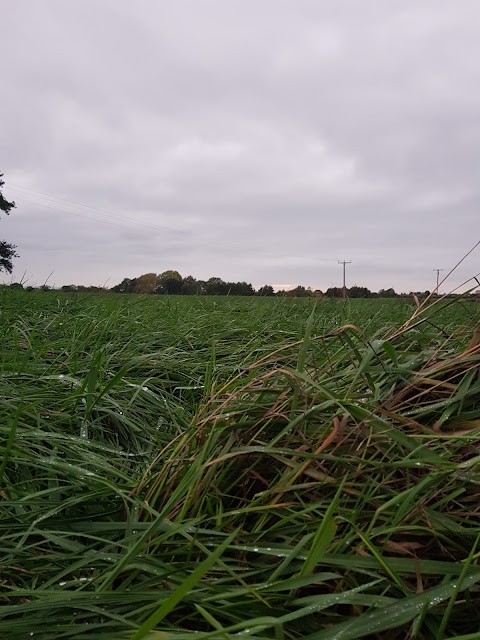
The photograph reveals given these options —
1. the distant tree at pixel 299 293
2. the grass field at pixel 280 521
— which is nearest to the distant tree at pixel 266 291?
the distant tree at pixel 299 293

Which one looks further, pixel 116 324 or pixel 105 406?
pixel 116 324

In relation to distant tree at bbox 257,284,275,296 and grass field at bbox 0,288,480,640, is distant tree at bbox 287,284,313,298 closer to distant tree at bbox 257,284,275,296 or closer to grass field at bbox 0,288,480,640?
distant tree at bbox 257,284,275,296

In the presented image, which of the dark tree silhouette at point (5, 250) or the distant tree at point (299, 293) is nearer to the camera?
the distant tree at point (299, 293)

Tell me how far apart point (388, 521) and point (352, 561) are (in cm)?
→ 15

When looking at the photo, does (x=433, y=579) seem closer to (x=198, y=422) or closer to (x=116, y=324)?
(x=198, y=422)

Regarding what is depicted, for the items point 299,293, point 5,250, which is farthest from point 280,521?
point 5,250

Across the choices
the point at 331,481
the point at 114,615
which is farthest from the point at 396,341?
the point at 114,615

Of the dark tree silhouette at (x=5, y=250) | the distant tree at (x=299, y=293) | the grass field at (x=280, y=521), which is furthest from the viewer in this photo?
the dark tree silhouette at (x=5, y=250)

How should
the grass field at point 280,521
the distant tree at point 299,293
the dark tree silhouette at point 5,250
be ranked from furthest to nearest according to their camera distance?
the dark tree silhouette at point 5,250, the distant tree at point 299,293, the grass field at point 280,521

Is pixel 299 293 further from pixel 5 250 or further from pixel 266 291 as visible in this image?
pixel 5 250

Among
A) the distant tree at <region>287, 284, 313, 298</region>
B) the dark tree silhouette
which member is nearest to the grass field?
the distant tree at <region>287, 284, 313, 298</region>

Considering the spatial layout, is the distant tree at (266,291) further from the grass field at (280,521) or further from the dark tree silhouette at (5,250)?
the dark tree silhouette at (5,250)

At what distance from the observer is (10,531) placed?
1.33 m

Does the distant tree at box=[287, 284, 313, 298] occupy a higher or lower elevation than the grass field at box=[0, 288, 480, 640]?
higher
